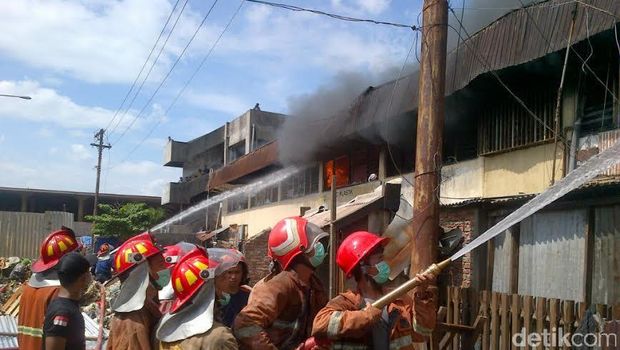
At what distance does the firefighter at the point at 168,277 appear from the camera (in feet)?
14.2

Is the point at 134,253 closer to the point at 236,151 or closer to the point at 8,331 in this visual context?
the point at 8,331

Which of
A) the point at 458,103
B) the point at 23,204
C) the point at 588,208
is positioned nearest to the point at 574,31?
the point at 588,208

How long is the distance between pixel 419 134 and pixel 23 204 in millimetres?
37847

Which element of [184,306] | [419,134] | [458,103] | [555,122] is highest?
[458,103]

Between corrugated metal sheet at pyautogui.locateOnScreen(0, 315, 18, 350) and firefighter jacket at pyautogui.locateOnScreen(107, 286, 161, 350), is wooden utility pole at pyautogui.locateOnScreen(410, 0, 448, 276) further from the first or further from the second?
corrugated metal sheet at pyautogui.locateOnScreen(0, 315, 18, 350)

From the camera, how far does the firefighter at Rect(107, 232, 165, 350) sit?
144 inches

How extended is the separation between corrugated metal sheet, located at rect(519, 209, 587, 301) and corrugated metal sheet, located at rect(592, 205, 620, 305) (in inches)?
8.4

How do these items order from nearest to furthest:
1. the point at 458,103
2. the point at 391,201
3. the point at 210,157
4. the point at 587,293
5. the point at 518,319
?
the point at 518,319, the point at 587,293, the point at 391,201, the point at 458,103, the point at 210,157

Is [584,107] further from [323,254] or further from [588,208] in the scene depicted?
[323,254]

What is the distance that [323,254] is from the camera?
404 centimetres

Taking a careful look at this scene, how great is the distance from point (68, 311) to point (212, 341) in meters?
1.23

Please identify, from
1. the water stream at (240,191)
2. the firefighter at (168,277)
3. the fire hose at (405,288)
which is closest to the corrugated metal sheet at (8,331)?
the firefighter at (168,277)

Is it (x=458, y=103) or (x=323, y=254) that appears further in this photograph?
(x=458, y=103)

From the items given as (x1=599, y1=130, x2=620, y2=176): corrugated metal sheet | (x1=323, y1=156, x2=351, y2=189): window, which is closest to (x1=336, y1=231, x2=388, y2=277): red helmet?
(x1=599, y1=130, x2=620, y2=176): corrugated metal sheet
